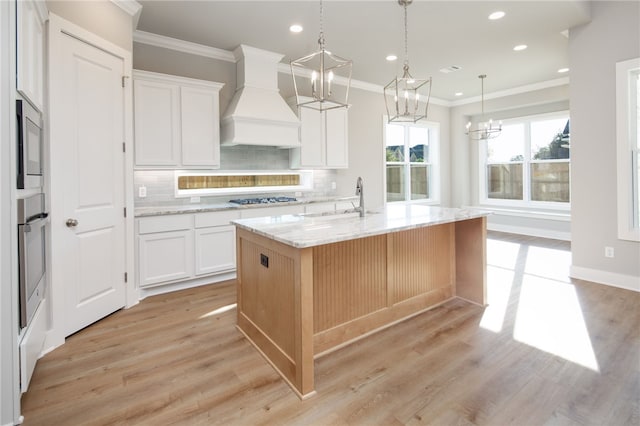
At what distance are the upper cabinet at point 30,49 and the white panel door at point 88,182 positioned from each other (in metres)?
0.17

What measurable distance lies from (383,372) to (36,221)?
92.5 inches

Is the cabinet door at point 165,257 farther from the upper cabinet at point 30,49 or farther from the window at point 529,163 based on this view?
the window at point 529,163

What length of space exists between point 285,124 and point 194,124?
1.17 m

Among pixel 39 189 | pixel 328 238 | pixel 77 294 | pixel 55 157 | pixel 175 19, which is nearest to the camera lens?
pixel 328 238

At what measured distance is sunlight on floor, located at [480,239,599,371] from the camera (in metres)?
2.52

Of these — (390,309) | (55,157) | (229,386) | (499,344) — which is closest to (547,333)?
(499,344)

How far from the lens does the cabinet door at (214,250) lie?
3.95 meters

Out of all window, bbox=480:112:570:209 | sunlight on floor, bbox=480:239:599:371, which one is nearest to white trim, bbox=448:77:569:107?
window, bbox=480:112:570:209

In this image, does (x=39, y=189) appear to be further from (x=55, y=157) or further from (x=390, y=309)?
(x=390, y=309)

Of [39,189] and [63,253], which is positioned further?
[63,253]

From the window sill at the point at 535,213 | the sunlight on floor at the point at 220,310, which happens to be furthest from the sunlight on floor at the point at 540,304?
the sunlight on floor at the point at 220,310

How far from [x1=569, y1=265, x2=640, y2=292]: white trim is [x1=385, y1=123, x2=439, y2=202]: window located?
3.43m

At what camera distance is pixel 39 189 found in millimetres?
2408

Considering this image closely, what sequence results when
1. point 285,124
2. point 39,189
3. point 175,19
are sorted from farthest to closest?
point 285,124 < point 175,19 < point 39,189
